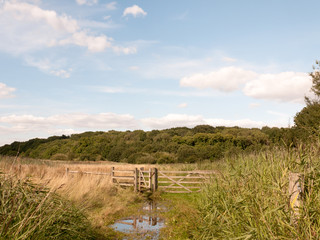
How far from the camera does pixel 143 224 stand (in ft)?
30.1

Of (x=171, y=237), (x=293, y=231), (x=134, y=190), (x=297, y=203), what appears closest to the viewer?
(x=293, y=231)

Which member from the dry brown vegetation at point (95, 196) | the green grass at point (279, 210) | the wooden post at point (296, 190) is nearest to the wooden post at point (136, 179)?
the dry brown vegetation at point (95, 196)

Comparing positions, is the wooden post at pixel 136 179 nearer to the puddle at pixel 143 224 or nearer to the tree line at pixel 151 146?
the puddle at pixel 143 224

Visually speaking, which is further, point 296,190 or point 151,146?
point 151,146

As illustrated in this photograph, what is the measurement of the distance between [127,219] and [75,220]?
4.71m

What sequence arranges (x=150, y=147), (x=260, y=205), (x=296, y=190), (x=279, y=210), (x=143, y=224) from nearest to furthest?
(x=279, y=210) < (x=296, y=190) < (x=260, y=205) < (x=143, y=224) < (x=150, y=147)

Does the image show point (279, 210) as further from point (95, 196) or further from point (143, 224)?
point (95, 196)

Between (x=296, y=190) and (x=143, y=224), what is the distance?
6.56 meters

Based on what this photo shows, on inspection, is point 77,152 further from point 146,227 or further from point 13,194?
point 13,194

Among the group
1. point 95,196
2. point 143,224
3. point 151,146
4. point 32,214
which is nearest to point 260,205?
point 32,214

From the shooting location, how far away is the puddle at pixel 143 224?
7.98 metres

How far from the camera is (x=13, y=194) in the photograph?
455 cm

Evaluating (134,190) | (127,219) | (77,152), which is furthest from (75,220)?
(77,152)

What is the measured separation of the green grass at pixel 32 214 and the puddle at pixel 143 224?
278 centimetres
